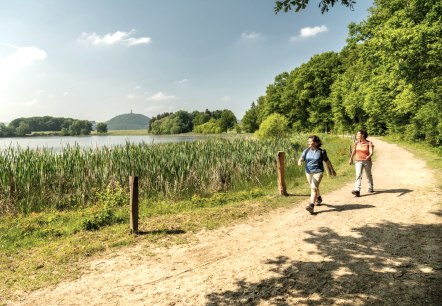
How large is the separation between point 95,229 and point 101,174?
4.27 m

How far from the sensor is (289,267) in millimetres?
5305

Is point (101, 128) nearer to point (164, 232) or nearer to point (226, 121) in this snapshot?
point (226, 121)

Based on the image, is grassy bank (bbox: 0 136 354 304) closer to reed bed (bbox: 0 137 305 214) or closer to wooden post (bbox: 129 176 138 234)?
wooden post (bbox: 129 176 138 234)

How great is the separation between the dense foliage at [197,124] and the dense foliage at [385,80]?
5781 cm

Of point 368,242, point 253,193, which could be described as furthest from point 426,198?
point 253,193

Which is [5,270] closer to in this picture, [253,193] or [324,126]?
[253,193]

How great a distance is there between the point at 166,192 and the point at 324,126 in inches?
2043

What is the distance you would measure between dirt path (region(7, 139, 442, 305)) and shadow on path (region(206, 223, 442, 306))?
0.05ft

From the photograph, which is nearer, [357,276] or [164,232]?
[357,276]

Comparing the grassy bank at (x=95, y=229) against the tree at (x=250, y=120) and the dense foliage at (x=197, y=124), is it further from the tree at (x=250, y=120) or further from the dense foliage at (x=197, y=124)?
the dense foliage at (x=197, y=124)

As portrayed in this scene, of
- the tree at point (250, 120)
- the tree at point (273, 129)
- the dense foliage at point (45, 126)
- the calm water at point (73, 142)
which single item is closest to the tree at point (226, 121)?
the tree at point (250, 120)

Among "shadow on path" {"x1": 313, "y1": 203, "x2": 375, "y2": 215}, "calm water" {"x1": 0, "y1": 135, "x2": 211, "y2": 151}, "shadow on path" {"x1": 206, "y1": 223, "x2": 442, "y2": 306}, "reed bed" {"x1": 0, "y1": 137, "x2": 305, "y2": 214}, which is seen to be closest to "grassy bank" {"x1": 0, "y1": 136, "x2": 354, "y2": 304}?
"reed bed" {"x1": 0, "y1": 137, "x2": 305, "y2": 214}

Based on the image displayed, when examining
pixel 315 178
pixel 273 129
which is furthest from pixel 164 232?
pixel 273 129

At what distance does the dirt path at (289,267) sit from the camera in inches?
175
